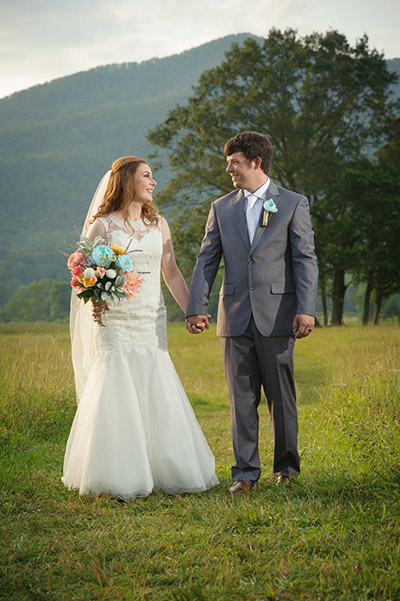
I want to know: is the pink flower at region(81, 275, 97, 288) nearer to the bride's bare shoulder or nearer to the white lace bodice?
the white lace bodice

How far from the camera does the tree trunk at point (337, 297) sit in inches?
1037

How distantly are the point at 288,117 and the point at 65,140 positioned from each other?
85201 mm

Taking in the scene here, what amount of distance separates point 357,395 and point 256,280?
236cm

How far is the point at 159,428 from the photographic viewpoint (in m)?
4.77

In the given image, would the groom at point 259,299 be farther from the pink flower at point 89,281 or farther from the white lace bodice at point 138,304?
the pink flower at point 89,281

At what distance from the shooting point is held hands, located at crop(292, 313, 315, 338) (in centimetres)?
450

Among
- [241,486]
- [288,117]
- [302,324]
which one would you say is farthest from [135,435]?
[288,117]

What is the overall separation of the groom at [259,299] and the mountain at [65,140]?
229 ft

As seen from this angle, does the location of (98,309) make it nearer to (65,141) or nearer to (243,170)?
(243,170)

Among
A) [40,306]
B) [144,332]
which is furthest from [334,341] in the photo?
[40,306]

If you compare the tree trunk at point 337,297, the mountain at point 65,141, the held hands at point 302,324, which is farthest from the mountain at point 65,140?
the held hands at point 302,324

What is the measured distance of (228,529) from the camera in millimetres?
3680

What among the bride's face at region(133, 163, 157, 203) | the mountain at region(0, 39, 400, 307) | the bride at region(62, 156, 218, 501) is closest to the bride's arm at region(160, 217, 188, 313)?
the bride at region(62, 156, 218, 501)

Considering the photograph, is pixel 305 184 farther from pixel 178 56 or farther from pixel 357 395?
pixel 178 56
